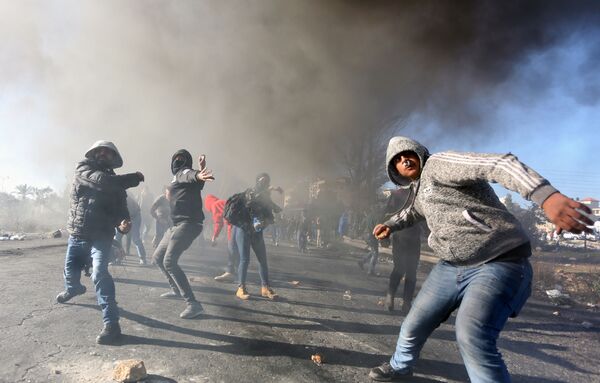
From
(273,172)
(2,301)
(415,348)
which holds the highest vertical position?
(273,172)

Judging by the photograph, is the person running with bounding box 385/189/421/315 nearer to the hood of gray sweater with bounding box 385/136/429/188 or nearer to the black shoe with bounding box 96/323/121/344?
the hood of gray sweater with bounding box 385/136/429/188

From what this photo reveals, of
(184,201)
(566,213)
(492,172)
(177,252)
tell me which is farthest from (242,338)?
(566,213)

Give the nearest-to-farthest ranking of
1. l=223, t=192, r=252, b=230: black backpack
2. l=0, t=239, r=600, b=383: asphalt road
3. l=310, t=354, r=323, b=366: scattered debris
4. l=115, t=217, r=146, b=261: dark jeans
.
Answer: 1. l=0, t=239, r=600, b=383: asphalt road
2. l=310, t=354, r=323, b=366: scattered debris
3. l=223, t=192, r=252, b=230: black backpack
4. l=115, t=217, r=146, b=261: dark jeans

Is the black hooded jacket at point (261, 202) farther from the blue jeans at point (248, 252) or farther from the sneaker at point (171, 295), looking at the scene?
the sneaker at point (171, 295)

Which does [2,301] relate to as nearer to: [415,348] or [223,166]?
[415,348]

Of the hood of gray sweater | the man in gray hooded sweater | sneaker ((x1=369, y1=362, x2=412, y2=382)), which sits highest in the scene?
the hood of gray sweater

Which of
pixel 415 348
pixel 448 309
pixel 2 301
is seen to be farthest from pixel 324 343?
pixel 2 301

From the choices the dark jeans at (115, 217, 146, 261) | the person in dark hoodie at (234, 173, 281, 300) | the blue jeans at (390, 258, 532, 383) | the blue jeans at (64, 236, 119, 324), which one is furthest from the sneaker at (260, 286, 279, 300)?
the dark jeans at (115, 217, 146, 261)

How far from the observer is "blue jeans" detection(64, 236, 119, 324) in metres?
2.57

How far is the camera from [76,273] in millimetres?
2941

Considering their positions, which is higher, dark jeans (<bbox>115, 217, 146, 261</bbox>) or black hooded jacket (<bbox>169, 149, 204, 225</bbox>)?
black hooded jacket (<bbox>169, 149, 204, 225</bbox>)

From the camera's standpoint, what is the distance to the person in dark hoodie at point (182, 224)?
316 centimetres

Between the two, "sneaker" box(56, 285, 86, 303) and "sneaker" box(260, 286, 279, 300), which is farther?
"sneaker" box(260, 286, 279, 300)

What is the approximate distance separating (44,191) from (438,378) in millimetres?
20599
